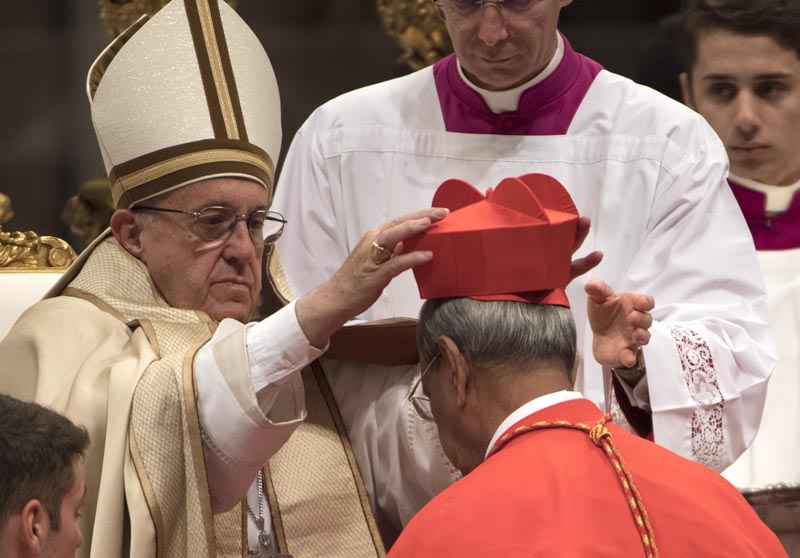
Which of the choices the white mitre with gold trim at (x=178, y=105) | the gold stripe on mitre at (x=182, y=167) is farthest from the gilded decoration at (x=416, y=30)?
the gold stripe on mitre at (x=182, y=167)

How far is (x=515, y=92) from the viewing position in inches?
168

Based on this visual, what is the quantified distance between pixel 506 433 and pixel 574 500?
8.5 inches

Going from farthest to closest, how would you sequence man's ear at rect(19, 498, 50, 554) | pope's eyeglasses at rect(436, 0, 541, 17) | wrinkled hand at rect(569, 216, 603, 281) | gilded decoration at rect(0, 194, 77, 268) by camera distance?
gilded decoration at rect(0, 194, 77, 268) → pope's eyeglasses at rect(436, 0, 541, 17) → wrinkled hand at rect(569, 216, 603, 281) → man's ear at rect(19, 498, 50, 554)

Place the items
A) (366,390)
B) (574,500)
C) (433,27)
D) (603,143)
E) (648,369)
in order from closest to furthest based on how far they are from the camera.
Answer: (574,500) < (648,369) < (366,390) < (603,143) < (433,27)

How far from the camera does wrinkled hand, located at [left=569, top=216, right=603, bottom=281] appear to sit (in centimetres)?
323

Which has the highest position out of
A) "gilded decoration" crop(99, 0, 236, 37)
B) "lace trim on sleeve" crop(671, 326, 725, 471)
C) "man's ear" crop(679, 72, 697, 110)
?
"gilded decoration" crop(99, 0, 236, 37)

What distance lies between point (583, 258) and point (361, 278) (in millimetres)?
495

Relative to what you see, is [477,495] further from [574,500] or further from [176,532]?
[176,532]

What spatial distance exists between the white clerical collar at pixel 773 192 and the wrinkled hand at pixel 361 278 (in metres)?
2.87

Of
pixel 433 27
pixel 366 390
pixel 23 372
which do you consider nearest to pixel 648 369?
pixel 366 390

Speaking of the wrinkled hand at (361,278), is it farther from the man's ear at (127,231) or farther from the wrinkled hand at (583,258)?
the man's ear at (127,231)

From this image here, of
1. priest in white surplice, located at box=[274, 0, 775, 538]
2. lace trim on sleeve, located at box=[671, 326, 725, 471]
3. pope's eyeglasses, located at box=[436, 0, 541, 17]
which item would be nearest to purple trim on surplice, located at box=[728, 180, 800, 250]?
priest in white surplice, located at box=[274, 0, 775, 538]

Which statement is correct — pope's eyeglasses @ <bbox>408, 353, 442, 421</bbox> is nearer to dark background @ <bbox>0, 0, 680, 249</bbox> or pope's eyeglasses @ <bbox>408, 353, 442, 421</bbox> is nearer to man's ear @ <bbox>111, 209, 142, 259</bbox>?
man's ear @ <bbox>111, 209, 142, 259</bbox>

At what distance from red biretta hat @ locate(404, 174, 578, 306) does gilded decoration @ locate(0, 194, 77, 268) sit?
1.69 meters
